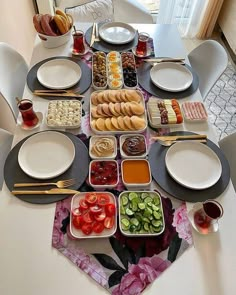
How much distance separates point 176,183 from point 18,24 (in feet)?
5.52

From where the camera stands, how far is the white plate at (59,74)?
117 cm

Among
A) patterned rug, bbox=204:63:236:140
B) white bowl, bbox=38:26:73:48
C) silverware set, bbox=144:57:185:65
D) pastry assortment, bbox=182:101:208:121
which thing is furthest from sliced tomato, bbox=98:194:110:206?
patterned rug, bbox=204:63:236:140

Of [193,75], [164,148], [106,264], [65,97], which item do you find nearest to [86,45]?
[65,97]

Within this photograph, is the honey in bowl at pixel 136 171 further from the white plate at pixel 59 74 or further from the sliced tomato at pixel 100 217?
the white plate at pixel 59 74

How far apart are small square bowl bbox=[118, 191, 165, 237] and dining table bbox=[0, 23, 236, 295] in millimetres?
105

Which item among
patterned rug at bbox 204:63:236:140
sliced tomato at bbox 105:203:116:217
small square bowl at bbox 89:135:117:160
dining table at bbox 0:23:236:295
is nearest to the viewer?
dining table at bbox 0:23:236:295

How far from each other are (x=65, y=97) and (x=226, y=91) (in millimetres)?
1692

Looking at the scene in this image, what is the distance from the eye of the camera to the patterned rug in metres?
2.05

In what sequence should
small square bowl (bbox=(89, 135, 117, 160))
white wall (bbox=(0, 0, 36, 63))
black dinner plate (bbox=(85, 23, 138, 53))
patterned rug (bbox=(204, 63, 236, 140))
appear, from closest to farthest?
small square bowl (bbox=(89, 135, 117, 160)), black dinner plate (bbox=(85, 23, 138, 53)), white wall (bbox=(0, 0, 36, 63)), patterned rug (bbox=(204, 63, 236, 140))

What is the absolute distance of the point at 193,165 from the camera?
930 mm

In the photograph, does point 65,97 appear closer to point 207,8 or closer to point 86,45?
point 86,45

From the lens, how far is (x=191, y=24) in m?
2.72

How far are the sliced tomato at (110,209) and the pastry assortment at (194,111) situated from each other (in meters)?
0.49

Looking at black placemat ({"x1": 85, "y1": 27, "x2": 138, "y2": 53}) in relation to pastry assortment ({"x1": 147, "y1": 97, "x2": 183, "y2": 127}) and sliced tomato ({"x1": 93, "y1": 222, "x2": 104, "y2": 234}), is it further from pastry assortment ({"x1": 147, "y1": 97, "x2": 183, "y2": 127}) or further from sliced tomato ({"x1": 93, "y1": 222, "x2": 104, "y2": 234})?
sliced tomato ({"x1": 93, "y1": 222, "x2": 104, "y2": 234})
